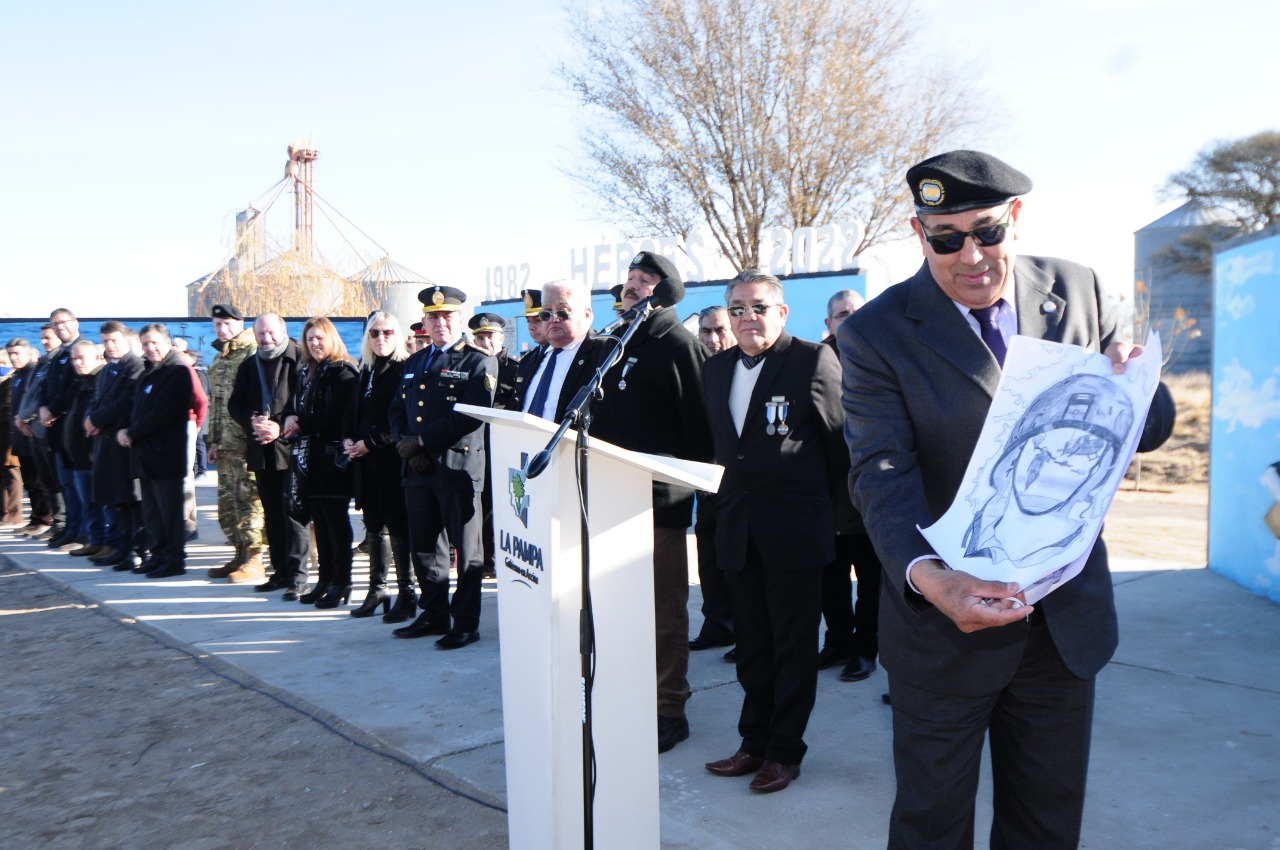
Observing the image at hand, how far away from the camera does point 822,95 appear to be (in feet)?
77.2

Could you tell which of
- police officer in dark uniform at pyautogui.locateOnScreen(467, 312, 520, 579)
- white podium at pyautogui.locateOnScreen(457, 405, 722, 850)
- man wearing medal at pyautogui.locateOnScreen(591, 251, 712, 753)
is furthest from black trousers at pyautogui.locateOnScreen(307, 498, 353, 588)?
white podium at pyautogui.locateOnScreen(457, 405, 722, 850)

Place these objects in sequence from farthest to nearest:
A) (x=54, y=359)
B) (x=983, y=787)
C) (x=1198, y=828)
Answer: (x=54, y=359) < (x=983, y=787) < (x=1198, y=828)

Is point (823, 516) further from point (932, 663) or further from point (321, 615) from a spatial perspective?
point (321, 615)

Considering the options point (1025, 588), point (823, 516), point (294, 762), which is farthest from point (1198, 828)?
point (294, 762)

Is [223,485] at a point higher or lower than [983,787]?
higher

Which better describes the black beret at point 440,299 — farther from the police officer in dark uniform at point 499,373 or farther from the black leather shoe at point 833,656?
the black leather shoe at point 833,656

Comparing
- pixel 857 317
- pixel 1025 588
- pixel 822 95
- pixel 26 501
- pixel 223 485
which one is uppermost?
pixel 822 95

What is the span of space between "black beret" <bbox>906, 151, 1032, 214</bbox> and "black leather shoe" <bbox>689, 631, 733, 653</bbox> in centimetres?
456

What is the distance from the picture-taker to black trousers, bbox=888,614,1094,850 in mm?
2223

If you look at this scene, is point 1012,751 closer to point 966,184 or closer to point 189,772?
point 966,184

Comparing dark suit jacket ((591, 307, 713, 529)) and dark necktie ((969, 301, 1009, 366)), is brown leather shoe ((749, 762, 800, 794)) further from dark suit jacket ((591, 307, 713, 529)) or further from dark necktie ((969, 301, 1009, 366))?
dark necktie ((969, 301, 1009, 366))

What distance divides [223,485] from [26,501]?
8745mm

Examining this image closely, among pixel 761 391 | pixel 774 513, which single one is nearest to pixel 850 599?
pixel 774 513

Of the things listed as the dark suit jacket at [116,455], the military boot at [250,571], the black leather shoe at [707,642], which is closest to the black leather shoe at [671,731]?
the black leather shoe at [707,642]
